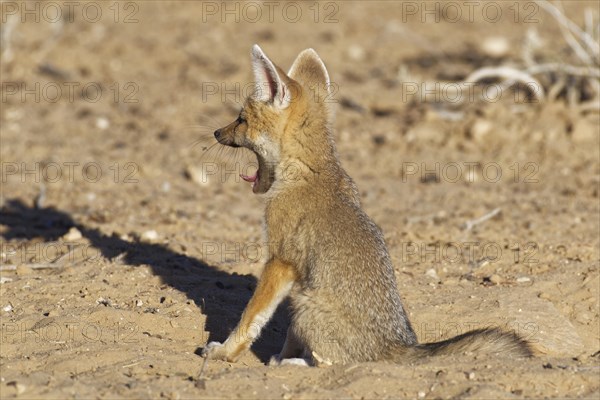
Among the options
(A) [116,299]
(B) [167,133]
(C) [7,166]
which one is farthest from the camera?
(B) [167,133]

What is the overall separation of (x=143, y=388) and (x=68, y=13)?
13854mm

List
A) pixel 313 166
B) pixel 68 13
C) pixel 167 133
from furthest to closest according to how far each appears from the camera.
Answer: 1. pixel 68 13
2. pixel 167 133
3. pixel 313 166

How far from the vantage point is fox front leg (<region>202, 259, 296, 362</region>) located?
21.1 ft

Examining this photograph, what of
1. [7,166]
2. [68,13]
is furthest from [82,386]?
[68,13]

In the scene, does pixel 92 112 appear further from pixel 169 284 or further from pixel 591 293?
pixel 591 293

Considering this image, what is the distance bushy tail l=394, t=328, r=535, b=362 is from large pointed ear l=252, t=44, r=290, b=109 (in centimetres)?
192

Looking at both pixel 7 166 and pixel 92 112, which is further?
pixel 92 112

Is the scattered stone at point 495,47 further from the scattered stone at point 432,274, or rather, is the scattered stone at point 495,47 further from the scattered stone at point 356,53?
the scattered stone at point 432,274

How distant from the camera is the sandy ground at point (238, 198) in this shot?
609cm

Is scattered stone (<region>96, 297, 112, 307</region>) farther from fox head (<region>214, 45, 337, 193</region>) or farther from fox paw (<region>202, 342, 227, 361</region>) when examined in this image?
fox head (<region>214, 45, 337, 193</region>)

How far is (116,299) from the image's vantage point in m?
7.60

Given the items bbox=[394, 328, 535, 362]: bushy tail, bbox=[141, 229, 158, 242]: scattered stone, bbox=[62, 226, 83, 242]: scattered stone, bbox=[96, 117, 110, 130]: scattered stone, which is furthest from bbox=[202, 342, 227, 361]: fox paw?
bbox=[96, 117, 110, 130]: scattered stone

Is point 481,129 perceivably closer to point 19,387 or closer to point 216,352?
point 216,352

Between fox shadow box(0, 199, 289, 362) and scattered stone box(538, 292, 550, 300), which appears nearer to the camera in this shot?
fox shadow box(0, 199, 289, 362)
